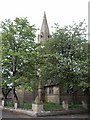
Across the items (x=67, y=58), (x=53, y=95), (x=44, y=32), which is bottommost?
(x=53, y=95)

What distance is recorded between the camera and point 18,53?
2741 cm

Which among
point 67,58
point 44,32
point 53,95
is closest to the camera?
point 67,58

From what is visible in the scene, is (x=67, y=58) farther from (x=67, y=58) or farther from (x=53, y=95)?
(x=53, y=95)

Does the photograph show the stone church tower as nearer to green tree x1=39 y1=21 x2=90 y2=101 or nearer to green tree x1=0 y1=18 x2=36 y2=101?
green tree x1=0 y1=18 x2=36 y2=101

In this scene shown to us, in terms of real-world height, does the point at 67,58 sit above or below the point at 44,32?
below

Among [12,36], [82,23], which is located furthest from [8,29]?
[82,23]

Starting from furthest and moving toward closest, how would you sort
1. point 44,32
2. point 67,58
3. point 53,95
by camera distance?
point 44,32, point 53,95, point 67,58

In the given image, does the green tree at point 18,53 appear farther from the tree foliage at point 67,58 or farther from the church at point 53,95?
the church at point 53,95

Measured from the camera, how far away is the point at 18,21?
97.3ft

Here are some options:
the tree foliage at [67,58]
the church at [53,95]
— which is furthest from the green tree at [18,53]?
the church at [53,95]

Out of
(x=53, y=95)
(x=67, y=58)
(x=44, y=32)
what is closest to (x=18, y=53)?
(x=67, y=58)

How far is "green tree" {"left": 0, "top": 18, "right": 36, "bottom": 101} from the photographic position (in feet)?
91.9

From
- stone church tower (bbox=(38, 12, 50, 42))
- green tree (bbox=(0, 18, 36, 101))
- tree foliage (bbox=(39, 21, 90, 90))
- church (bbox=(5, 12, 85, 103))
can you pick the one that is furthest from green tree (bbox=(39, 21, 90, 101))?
stone church tower (bbox=(38, 12, 50, 42))

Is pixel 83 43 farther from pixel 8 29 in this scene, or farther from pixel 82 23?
pixel 8 29
